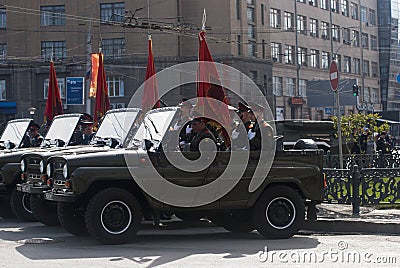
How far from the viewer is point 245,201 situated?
35.9 ft

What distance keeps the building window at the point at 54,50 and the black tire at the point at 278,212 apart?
50.1 m

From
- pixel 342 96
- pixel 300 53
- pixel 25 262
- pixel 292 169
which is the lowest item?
pixel 25 262

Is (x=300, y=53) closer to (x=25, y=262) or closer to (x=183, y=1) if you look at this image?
(x=183, y=1)

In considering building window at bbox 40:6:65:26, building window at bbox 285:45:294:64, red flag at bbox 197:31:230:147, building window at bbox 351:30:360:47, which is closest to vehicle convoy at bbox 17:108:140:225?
red flag at bbox 197:31:230:147

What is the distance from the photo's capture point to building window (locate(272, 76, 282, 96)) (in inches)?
2582

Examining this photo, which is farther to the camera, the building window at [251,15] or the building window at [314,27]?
the building window at [314,27]

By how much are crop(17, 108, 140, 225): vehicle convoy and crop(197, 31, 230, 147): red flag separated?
1312 mm

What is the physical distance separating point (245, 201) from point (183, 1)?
50872 millimetres

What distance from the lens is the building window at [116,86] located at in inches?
2323

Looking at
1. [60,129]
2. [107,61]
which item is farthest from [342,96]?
[60,129]
